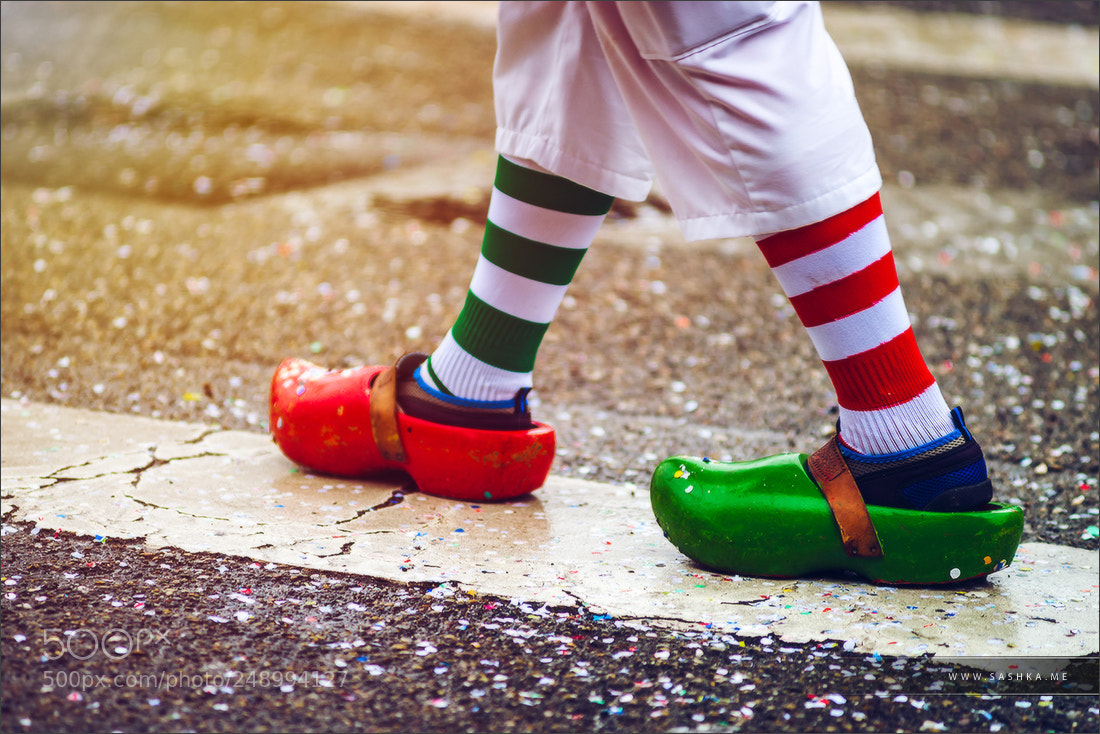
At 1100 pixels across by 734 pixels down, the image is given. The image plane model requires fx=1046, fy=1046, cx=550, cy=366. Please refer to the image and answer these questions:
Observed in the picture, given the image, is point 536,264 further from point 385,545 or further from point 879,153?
point 879,153

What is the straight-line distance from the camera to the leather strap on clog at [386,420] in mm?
1416

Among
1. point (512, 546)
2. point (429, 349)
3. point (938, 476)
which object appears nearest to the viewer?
point (938, 476)

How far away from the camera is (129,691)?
88 centimetres

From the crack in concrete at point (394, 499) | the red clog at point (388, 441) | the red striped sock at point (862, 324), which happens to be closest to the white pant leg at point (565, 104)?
the red striped sock at point (862, 324)

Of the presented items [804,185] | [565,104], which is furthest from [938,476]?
[565,104]

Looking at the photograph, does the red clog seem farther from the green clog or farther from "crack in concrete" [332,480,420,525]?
the green clog

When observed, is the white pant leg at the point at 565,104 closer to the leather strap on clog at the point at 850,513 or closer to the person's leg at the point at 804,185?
the person's leg at the point at 804,185

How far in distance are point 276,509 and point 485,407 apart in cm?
30

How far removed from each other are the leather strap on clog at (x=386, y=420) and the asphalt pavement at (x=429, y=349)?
65mm

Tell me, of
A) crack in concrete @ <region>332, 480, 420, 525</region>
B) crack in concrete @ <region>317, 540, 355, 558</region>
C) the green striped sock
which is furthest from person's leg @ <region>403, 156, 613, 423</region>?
crack in concrete @ <region>317, 540, 355, 558</region>

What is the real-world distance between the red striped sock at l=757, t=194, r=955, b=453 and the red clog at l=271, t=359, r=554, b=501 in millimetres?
432

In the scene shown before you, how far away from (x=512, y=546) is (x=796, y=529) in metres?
0.34

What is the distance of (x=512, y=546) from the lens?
1.28m

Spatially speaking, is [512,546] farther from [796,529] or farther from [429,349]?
[429,349]
